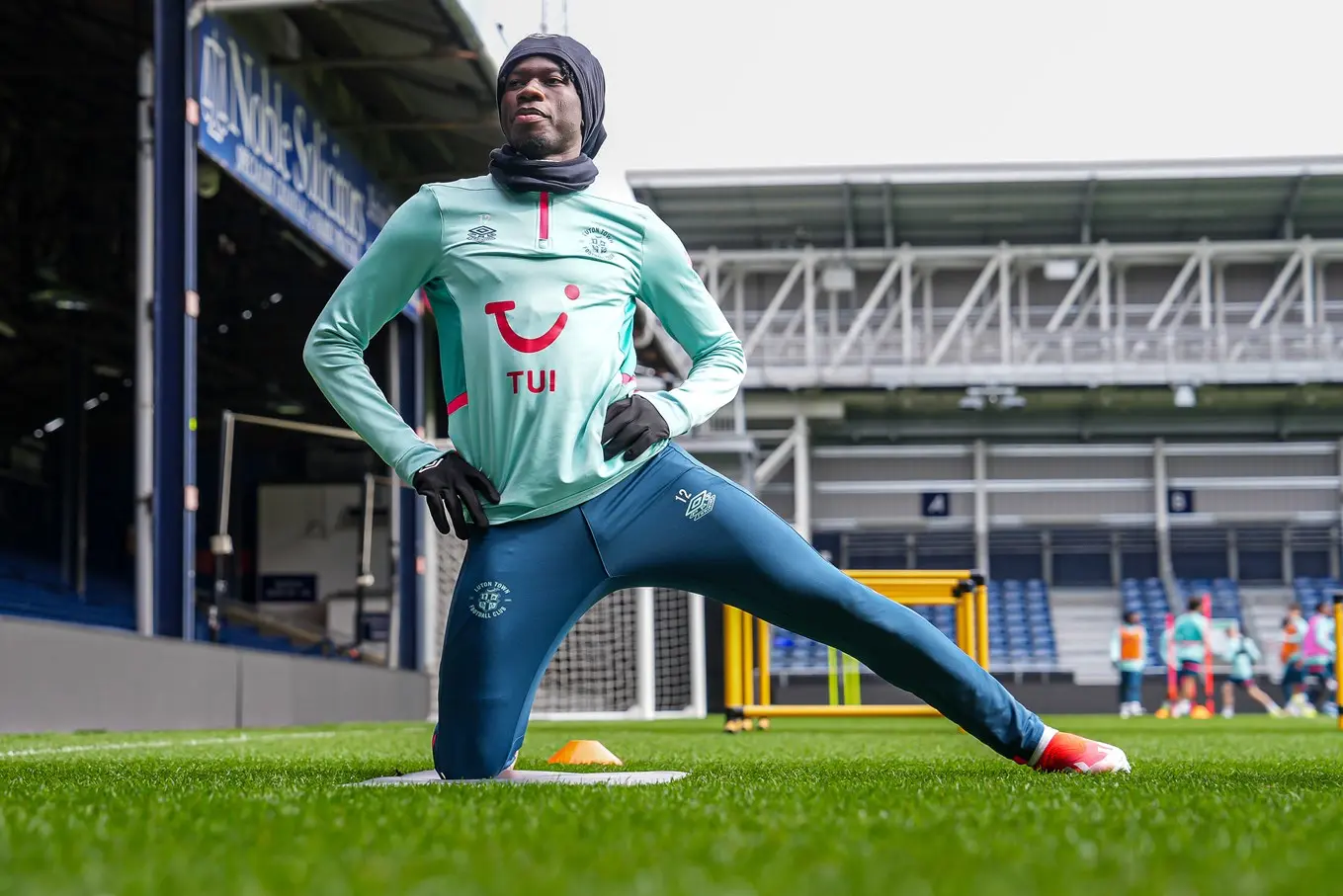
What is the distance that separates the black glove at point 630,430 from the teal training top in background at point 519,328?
0.08ft

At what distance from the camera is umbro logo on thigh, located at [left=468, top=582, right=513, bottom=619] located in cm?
320

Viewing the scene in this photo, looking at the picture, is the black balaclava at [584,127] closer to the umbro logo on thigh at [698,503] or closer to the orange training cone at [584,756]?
the umbro logo on thigh at [698,503]

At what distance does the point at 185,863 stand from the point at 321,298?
16.5 m

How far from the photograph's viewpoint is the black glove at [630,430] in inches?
129

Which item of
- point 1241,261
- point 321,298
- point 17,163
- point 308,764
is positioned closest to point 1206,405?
point 1241,261

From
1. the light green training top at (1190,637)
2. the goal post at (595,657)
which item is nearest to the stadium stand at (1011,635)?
the light green training top at (1190,637)

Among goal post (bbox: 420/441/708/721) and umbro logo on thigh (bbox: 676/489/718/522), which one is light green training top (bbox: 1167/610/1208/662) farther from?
umbro logo on thigh (bbox: 676/489/718/522)

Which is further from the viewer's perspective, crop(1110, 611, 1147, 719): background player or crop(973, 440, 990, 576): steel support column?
crop(973, 440, 990, 576): steel support column

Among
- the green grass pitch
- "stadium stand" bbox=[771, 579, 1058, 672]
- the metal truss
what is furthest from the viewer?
"stadium stand" bbox=[771, 579, 1058, 672]

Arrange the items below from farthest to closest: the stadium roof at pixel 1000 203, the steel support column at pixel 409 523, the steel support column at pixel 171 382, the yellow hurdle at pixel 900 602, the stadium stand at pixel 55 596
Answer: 1. the stadium roof at pixel 1000 203
2. the stadium stand at pixel 55 596
3. the steel support column at pixel 409 523
4. the steel support column at pixel 171 382
5. the yellow hurdle at pixel 900 602

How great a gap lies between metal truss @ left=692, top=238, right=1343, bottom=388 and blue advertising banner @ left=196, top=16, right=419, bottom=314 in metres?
16.0

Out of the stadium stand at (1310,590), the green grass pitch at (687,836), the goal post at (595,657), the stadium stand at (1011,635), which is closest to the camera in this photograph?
the green grass pitch at (687,836)

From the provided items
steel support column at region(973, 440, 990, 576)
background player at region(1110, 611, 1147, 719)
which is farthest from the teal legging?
steel support column at region(973, 440, 990, 576)

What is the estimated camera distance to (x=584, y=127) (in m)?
3.52
